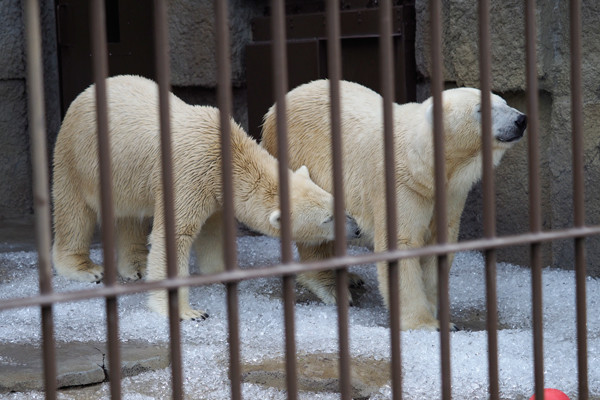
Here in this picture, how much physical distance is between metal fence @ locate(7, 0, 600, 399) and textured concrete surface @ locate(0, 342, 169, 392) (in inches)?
62.9

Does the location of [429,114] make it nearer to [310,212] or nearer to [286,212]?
[310,212]

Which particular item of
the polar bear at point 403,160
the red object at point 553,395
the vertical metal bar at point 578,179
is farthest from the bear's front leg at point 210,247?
the vertical metal bar at point 578,179

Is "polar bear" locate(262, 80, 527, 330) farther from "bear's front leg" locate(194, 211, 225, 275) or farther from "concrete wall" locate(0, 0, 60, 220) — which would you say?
"concrete wall" locate(0, 0, 60, 220)

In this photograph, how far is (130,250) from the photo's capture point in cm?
480

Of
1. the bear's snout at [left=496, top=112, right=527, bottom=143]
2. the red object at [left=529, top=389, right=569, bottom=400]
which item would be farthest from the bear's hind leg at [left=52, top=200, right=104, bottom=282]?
the red object at [left=529, top=389, right=569, bottom=400]

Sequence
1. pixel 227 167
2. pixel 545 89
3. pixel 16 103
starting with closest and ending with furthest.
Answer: pixel 227 167
pixel 545 89
pixel 16 103

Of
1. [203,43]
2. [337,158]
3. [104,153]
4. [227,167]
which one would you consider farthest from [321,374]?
[203,43]

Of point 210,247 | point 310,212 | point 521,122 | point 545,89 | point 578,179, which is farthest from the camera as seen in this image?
point 210,247

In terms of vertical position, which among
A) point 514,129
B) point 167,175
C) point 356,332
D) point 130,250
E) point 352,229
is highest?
point 167,175

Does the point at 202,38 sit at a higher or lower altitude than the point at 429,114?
higher

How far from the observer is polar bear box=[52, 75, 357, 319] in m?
4.04

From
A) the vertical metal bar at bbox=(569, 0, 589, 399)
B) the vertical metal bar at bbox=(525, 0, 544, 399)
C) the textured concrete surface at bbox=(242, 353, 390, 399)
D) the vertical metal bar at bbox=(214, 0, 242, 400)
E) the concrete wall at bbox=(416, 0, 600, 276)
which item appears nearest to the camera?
the vertical metal bar at bbox=(214, 0, 242, 400)

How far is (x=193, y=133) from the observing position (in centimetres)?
414

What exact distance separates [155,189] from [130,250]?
2.39 ft
